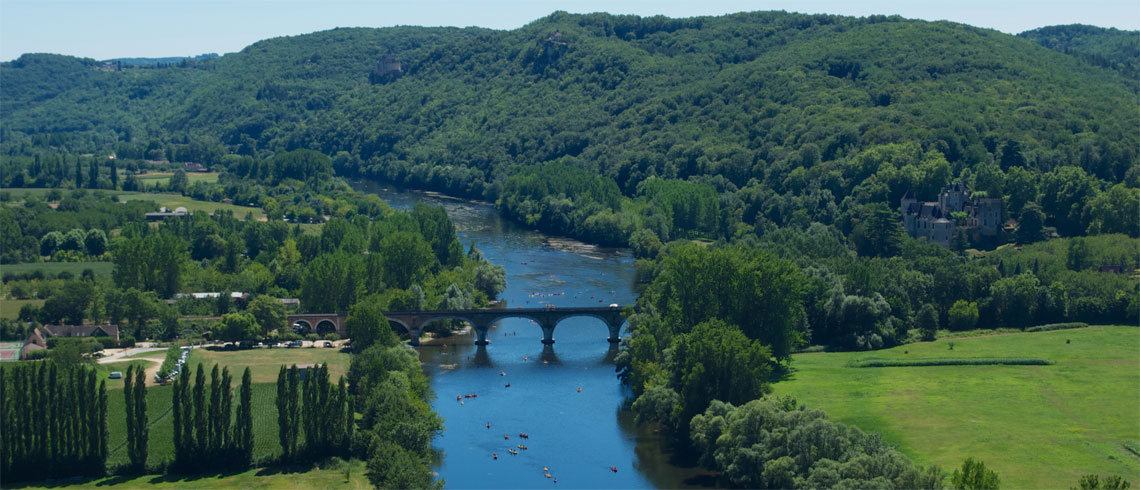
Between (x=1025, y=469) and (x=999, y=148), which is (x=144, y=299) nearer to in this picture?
(x=1025, y=469)

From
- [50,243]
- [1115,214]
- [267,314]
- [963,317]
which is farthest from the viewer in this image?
[50,243]

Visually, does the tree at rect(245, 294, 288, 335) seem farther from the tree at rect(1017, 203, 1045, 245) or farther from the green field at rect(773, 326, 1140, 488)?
the tree at rect(1017, 203, 1045, 245)

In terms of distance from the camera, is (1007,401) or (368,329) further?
(368,329)

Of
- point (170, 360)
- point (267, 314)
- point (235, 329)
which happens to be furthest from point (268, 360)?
point (267, 314)

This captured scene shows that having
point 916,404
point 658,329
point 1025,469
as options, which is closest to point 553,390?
point 658,329

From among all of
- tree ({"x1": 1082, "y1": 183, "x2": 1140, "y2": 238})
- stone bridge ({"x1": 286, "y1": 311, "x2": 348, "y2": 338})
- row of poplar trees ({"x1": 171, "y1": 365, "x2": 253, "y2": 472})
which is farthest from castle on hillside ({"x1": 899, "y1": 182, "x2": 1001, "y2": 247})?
row of poplar trees ({"x1": 171, "y1": 365, "x2": 253, "y2": 472})

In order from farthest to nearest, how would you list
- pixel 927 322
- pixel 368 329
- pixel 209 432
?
1. pixel 927 322
2. pixel 368 329
3. pixel 209 432

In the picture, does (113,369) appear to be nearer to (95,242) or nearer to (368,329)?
(368,329)

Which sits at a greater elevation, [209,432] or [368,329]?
[368,329]
